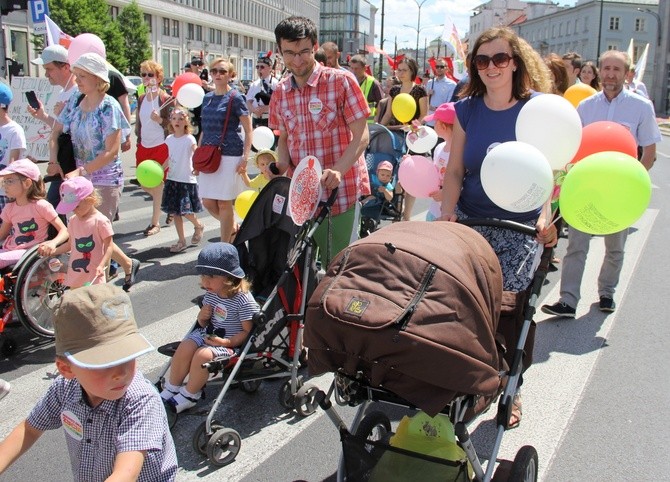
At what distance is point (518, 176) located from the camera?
294 cm

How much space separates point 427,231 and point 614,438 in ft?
6.96

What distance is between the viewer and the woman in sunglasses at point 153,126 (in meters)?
8.63

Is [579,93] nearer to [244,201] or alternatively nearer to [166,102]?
[244,201]

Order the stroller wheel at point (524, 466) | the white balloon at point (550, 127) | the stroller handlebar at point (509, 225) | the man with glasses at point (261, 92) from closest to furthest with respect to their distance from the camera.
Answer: the stroller wheel at point (524, 466), the stroller handlebar at point (509, 225), the white balloon at point (550, 127), the man with glasses at point (261, 92)

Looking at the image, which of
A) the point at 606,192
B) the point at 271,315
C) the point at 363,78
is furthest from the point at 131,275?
the point at 363,78

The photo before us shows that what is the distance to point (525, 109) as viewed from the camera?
328 centimetres

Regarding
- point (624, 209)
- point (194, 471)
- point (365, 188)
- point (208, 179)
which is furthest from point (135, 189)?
point (624, 209)

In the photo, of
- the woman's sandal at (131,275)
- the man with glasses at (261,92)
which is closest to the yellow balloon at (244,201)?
the woman's sandal at (131,275)

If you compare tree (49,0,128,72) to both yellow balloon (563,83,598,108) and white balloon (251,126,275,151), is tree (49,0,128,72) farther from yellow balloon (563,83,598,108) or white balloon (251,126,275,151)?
yellow balloon (563,83,598,108)

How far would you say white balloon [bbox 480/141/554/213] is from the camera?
9.65ft

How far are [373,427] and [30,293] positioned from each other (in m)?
2.95

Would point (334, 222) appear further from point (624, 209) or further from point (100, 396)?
point (100, 396)

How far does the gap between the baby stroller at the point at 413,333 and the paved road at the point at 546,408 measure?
3.34 feet

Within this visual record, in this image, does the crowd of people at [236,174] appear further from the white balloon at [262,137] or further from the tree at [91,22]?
the tree at [91,22]
